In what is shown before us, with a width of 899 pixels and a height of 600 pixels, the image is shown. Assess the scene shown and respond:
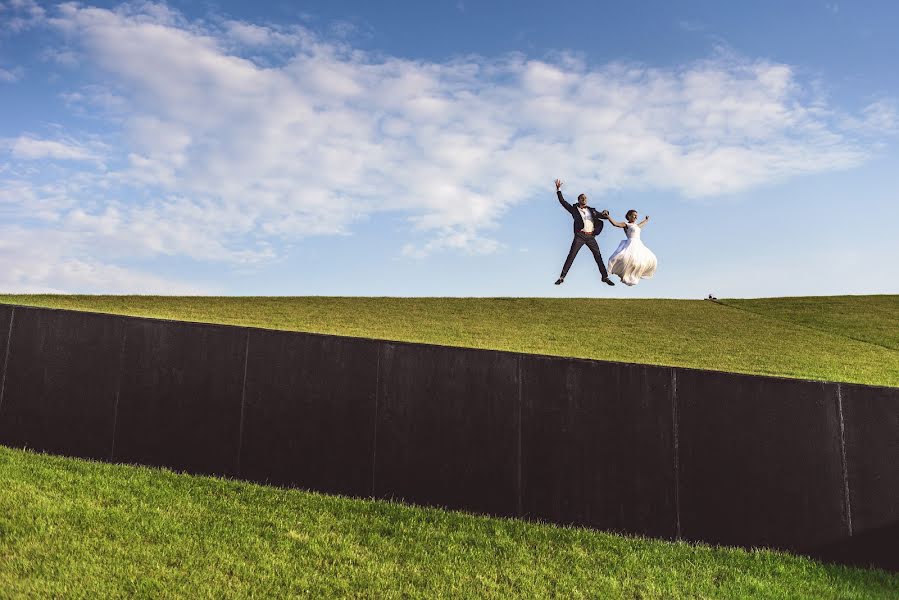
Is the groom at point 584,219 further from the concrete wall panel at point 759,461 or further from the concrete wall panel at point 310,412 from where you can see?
the concrete wall panel at point 310,412

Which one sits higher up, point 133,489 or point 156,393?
point 156,393

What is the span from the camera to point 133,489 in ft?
27.7

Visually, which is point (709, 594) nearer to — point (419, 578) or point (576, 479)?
point (576, 479)

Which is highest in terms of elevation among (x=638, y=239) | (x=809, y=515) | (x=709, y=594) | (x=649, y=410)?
(x=638, y=239)

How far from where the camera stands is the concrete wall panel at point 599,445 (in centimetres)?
871

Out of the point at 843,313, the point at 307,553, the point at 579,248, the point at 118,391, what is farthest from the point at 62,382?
the point at 843,313

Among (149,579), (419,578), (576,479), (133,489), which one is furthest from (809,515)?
(133,489)

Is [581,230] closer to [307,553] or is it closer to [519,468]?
[519,468]

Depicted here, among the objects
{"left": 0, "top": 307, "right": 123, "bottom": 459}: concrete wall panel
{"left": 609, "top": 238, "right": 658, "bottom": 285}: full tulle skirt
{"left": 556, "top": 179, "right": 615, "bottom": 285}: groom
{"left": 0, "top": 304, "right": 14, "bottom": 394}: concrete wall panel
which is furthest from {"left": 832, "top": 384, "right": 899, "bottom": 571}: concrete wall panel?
{"left": 0, "top": 304, "right": 14, "bottom": 394}: concrete wall panel

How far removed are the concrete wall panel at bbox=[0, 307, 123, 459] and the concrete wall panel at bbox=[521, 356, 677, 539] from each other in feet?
19.5

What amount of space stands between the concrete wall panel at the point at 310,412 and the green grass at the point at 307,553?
37 centimetres

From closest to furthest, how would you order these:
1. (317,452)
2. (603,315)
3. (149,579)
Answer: (149,579) → (317,452) → (603,315)

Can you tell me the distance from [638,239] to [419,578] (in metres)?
8.46

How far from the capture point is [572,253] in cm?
1645
